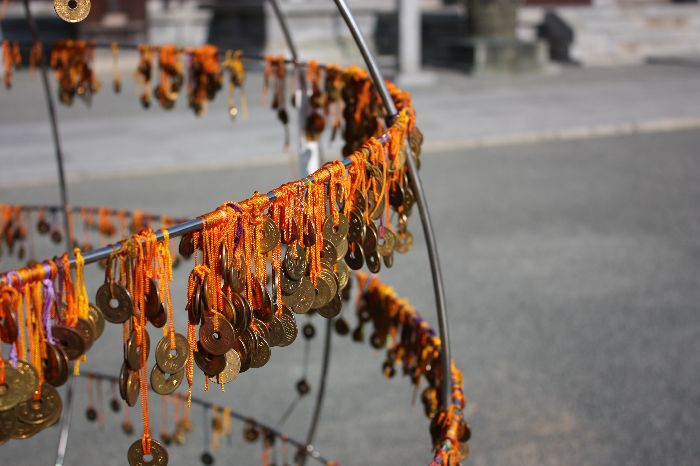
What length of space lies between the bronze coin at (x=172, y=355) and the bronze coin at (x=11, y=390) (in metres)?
0.24

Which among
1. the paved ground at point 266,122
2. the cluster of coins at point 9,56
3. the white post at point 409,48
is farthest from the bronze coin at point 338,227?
the white post at point 409,48

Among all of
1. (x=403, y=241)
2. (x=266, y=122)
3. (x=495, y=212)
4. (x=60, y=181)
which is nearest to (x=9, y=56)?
(x=60, y=181)

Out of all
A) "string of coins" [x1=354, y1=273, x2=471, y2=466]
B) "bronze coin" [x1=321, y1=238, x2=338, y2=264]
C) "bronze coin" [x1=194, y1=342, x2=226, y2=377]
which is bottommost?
"string of coins" [x1=354, y1=273, x2=471, y2=466]

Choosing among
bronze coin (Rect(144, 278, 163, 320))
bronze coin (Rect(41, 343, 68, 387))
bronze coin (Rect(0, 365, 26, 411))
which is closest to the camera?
bronze coin (Rect(0, 365, 26, 411))

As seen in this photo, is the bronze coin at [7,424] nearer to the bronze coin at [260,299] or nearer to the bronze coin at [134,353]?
the bronze coin at [134,353]

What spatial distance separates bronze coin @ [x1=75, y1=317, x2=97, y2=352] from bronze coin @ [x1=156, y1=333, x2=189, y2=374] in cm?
11

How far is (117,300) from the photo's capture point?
59.3 inches

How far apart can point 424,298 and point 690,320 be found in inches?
62.0

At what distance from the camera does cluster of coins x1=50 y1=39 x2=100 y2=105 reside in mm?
3191

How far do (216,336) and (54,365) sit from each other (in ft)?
0.81

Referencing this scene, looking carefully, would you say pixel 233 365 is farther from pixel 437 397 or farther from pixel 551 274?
pixel 551 274

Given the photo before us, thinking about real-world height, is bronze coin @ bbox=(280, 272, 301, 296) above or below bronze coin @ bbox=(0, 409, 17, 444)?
above

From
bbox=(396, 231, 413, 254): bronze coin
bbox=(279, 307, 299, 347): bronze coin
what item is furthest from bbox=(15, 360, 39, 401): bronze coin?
bbox=(396, 231, 413, 254): bronze coin

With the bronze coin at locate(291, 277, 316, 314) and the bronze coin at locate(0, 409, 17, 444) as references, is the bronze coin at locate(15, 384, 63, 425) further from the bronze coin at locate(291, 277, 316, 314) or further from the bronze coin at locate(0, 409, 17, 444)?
the bronze coin at locate(291, 277, 316, 314)
